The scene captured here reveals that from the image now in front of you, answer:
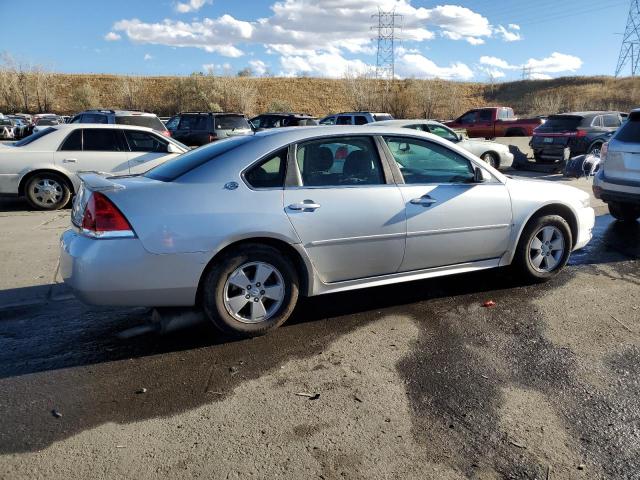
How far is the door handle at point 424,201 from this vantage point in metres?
4.43

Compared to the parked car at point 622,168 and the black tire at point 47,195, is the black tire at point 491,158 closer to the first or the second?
the parked car at point 622,168

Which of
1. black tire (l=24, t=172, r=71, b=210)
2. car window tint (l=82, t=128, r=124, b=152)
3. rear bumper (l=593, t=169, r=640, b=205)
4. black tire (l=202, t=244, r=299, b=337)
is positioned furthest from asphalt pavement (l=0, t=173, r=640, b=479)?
car window tint (l=82, t=128, r=124, b=152)

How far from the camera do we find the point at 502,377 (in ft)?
11.5

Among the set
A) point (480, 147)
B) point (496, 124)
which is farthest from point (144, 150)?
point (496, 124)

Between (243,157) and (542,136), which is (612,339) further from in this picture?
(542,136)

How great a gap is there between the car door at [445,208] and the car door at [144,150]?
658cm

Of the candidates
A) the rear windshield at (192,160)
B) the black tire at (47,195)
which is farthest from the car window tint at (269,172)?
the black tire at (47,195)

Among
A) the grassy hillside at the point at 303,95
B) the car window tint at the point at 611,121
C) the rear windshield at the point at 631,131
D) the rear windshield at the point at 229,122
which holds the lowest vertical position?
the rear windshield at the point at 631,131

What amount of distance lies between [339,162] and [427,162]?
2.91 ft

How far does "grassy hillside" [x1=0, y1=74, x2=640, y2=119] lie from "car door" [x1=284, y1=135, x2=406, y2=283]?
4878 cm

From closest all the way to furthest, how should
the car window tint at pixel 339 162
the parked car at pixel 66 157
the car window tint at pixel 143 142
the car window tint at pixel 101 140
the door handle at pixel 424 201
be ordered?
the car window tint at pixel 339 162, the door handle at pixel 424 201, the parked car at pixel 66 157, the car window tint at pixel 101 140, the car window tint at pixel 143 142

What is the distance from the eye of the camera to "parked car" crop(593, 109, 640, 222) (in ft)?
23.3

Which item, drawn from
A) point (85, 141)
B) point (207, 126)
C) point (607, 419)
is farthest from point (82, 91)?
point (607, 419)

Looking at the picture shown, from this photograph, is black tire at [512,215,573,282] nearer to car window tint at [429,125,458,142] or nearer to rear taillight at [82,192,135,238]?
rear taillight at [82,192,135,238]
